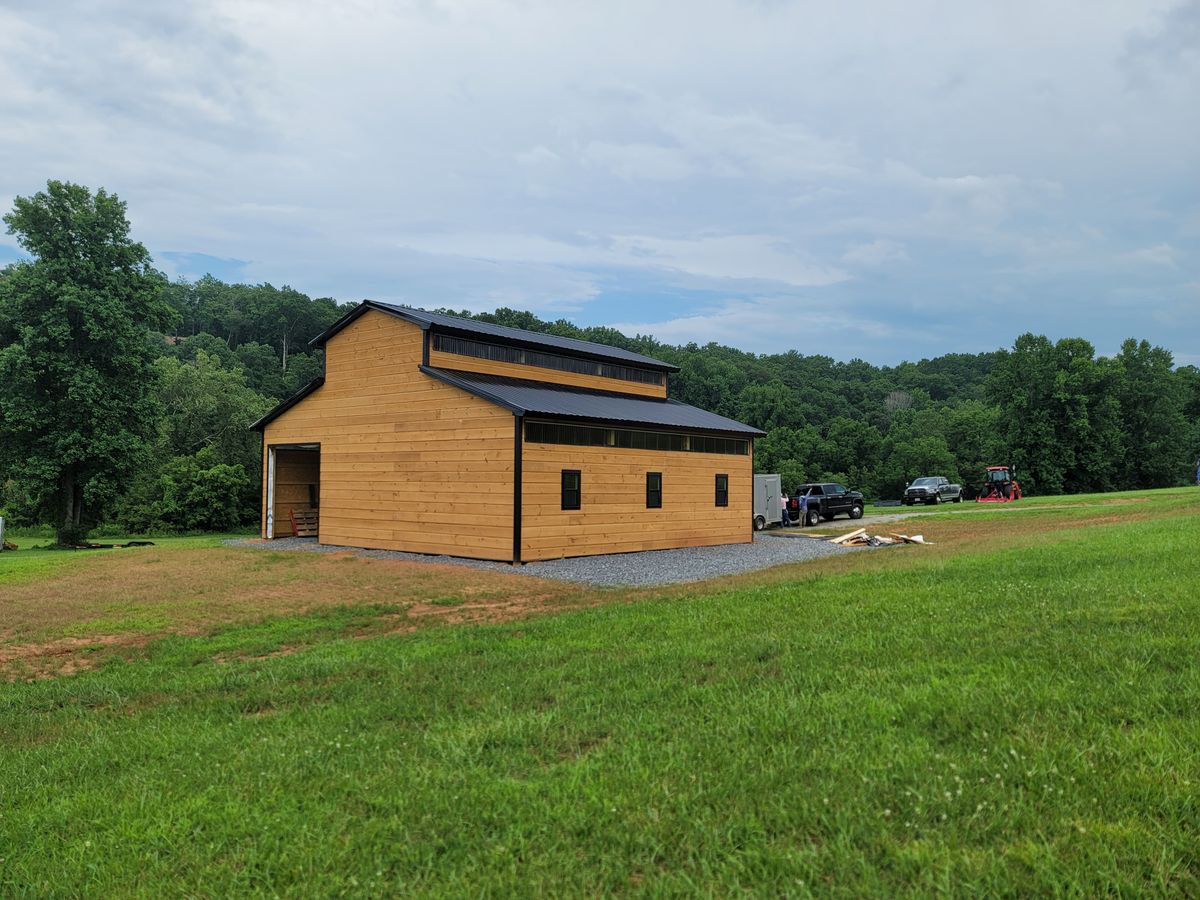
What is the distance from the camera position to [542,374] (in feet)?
81.0

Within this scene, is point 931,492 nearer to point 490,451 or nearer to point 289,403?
point 490,451

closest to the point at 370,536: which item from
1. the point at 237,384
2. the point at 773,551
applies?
the point at 773,551

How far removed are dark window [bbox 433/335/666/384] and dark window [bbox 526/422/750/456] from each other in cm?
482

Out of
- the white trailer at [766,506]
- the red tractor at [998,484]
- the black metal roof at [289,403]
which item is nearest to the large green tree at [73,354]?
the black metal roof at [289,403]

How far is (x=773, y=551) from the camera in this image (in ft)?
69.5

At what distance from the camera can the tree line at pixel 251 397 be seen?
30.0 meters

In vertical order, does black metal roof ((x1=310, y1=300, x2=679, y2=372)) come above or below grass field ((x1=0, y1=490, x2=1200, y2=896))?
above

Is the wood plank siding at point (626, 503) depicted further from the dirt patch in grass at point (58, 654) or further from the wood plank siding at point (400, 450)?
the dirt patch in grass at point (58, 654)

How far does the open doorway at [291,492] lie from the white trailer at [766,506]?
1683 centimetres

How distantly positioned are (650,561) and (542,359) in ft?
29.3

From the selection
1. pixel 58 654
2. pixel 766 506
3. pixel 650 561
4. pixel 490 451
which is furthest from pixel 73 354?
pixel 766 506

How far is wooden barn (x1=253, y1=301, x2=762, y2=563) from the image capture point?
61.7 ft

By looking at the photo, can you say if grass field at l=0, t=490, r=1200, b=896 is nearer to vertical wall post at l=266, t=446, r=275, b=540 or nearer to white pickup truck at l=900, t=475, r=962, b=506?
vertical wall post at l=266, t=446, r=275, b=540


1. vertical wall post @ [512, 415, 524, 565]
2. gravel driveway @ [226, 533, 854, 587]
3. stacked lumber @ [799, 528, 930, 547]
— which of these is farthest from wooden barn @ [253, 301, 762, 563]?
stacked lumber @ [799, 528, 930, 547]
